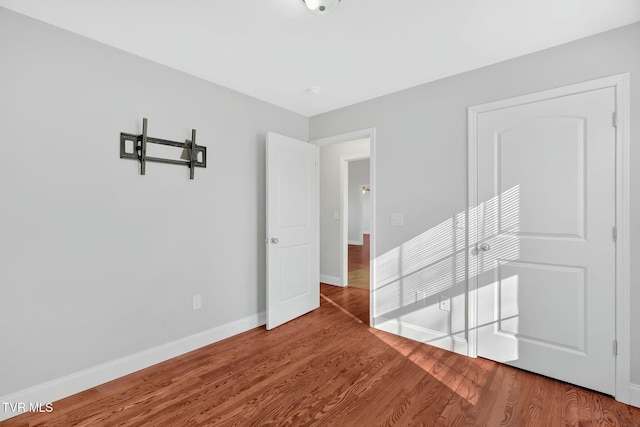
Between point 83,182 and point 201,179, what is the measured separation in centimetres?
88

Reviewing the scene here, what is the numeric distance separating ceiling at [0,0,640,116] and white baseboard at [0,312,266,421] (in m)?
2.34

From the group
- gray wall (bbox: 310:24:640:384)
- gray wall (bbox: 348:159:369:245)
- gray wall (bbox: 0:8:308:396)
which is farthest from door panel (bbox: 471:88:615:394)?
gray wall (bbox: 348:159:369:245)

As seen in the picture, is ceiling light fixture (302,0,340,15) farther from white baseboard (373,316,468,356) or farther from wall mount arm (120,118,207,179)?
white baseboard (373,316,468,356)

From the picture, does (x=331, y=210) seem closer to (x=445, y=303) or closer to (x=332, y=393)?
(x=445, y=303)

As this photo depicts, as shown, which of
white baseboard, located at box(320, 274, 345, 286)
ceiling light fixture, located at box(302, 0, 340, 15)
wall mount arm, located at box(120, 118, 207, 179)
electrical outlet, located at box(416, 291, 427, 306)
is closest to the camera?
ceiling light fixture, located at box(302, 0, 340, 15)

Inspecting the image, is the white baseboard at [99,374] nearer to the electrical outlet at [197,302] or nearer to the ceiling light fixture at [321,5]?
the electrical outlet at [197,302]

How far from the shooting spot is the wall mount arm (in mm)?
2269

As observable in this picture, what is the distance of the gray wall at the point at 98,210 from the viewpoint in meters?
1.83

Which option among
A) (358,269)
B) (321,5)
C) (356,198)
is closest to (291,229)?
(321,5)

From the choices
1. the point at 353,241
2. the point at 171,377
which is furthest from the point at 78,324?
the point at 353,241

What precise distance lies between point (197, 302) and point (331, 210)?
271cm

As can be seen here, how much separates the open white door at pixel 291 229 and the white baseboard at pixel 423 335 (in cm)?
95

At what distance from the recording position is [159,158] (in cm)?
245

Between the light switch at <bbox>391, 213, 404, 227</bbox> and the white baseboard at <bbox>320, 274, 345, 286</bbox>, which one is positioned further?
the white baseboard at <bbox>320, 274, 345, 286</bbox>
